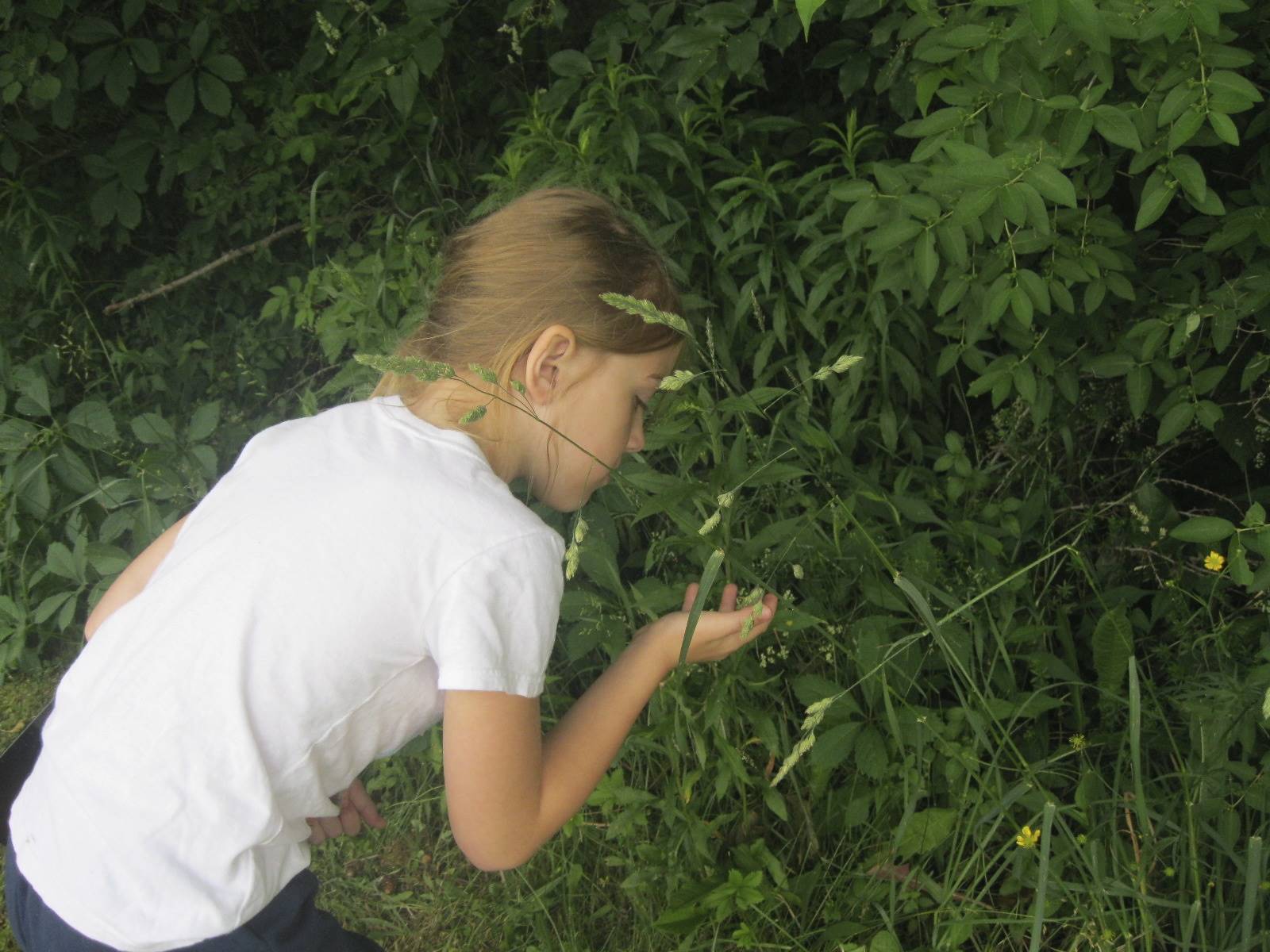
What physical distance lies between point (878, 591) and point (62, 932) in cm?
129

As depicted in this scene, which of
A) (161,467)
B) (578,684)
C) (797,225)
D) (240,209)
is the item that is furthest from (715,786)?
(240,209)

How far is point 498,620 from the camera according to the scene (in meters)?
1.22

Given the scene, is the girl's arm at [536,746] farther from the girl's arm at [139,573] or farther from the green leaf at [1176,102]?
the green leaf at [1176,102]

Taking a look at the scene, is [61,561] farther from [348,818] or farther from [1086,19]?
[1086,19]

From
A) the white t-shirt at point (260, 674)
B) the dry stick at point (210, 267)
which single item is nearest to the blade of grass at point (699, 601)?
the white t-shirt at point (260, 674)

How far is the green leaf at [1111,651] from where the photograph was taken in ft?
6.53

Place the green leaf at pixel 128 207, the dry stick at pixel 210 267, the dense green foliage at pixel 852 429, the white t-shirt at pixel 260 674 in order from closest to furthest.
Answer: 1. the white t-shirt at pixel 260 674
2. the dense green foliage at pixel 852 429
3. the green leaf at pixel 128 207
4. the dry stick at pixel 210 267

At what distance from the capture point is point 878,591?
197 centimetres

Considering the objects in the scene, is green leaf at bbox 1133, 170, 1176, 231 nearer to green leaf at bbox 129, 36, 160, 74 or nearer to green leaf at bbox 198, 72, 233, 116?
green leaf at bbox 198, 72, 233, 116

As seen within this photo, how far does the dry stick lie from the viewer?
132 inches

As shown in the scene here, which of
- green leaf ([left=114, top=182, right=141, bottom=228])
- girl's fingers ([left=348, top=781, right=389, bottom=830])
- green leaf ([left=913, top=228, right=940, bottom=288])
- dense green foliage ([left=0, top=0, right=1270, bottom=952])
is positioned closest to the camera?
girl's fingers ([left=348, top=781, right=389, bottom=830])

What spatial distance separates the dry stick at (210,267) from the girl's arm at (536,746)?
88.2 inches

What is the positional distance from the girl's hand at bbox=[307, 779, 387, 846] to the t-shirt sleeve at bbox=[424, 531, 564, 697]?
1.31 ft

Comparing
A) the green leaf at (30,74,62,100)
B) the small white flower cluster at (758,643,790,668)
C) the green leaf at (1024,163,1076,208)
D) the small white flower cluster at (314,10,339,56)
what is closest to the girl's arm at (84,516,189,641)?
the small white flower cluster at (758,643,790,668)
